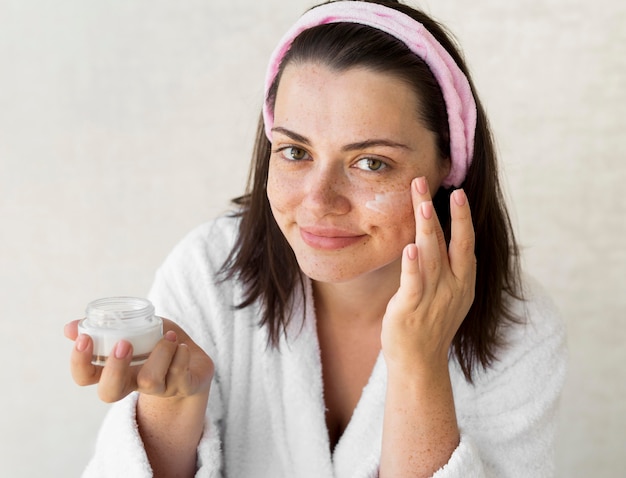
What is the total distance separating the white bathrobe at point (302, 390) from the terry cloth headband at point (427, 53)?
398 millimetres

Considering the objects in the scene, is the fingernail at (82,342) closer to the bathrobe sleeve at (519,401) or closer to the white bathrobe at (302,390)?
the white bathrobe at (302,390)

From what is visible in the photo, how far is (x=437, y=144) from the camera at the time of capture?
55.2 inches

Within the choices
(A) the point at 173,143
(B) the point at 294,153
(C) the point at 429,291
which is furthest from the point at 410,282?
(A) the point at 173,143

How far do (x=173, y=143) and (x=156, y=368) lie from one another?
115cm

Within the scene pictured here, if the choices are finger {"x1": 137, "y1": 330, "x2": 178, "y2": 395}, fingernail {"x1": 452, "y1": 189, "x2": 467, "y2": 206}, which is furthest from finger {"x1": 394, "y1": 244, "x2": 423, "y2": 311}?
finger {"x1": 137, "y1": 330, "x2": 178, "y2": 395}

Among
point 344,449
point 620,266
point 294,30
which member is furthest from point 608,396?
point 294,30

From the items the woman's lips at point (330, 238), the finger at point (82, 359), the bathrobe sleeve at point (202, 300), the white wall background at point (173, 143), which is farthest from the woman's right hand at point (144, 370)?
the white wall background at point (173, 143)

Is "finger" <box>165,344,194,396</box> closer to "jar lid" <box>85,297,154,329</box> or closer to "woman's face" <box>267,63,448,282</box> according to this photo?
"jar lid" <box>85,297,154,329</box>

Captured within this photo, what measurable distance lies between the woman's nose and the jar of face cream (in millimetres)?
340

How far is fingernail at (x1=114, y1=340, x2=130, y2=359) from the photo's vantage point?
1041 mm

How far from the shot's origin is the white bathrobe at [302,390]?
1.51 metres

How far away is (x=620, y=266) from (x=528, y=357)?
828 mm

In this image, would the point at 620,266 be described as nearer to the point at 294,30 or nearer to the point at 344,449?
the point at 344,449

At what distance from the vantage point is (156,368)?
44.0 inches
